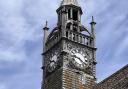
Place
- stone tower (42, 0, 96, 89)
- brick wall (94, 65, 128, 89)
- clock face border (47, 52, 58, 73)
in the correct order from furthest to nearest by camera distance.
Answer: clock face border (47, 52, 58, 73) → stone tower (42, 0, 96, 89) → brick wall (94, 65, 128, 89)

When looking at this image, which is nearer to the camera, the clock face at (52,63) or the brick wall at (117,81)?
the brick wall at (117,81)

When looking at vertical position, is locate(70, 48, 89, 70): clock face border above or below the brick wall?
above

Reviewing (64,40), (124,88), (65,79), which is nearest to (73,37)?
(64,40)

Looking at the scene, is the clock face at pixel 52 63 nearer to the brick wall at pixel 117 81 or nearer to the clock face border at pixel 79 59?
the clock face border at pixel 79 59

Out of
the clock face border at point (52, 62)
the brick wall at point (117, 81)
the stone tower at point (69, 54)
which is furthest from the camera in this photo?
the clock face border at point (52, 62)

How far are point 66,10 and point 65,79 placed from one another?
7.69 m

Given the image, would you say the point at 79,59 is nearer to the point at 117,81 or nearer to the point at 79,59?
the point at 79,59

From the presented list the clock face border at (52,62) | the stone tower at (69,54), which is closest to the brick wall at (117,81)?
the stone tower at (69,54)

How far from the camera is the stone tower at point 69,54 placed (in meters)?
39.6

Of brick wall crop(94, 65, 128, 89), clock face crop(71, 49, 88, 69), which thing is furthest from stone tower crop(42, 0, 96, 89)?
brick wall crop(94, 65, 128, 89)

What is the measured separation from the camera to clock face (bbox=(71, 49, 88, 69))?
40.6 metres

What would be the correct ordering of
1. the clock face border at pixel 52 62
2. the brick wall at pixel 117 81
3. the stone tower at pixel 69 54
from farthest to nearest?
the clock face border at pixel 52 62 → the stone tower at pixel 69 54 → the brick wall at pixel 117 81

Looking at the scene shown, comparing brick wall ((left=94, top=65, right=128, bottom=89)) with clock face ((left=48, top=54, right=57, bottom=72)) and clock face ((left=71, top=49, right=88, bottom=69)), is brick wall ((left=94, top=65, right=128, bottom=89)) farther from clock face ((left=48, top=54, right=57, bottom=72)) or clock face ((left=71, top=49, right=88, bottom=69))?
clock face ((left=48, top=54, right=57, bottom=72))

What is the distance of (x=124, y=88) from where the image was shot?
1332 inches
